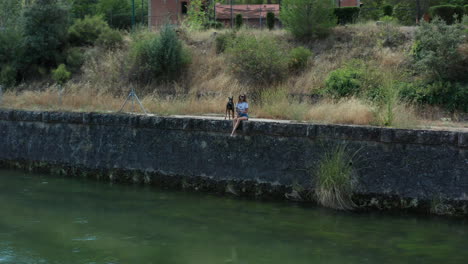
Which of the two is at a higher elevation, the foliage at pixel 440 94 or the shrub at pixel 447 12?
the shrub at pixel 447 12

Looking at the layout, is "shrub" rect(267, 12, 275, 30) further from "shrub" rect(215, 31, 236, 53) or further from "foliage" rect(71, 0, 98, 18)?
"foliage" rect(71, 0, 98, 18)

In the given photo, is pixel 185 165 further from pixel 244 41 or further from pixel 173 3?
pixel 173 3

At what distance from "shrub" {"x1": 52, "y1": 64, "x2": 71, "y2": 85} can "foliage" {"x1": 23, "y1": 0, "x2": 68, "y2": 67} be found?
4.03 feet

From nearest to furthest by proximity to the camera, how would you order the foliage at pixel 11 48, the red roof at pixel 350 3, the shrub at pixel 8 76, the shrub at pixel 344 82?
the shrub at pixel 344 82, the shrub at pixel 8 76, the foliage at pixel 11 48, the red roof at pixel 350 3

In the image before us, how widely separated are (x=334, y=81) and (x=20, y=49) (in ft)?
48.3

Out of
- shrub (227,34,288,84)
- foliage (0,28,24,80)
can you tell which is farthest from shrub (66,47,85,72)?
shrub (227,34,288,84)

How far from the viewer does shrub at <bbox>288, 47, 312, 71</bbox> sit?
75.1ft

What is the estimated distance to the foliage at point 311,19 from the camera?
2475 centimetres

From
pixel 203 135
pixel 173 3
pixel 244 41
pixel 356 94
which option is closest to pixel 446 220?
pixel 203 135

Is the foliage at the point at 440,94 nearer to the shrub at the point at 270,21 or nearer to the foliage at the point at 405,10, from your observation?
the shrub at the point at 270,21

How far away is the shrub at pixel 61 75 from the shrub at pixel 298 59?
9.78 metres

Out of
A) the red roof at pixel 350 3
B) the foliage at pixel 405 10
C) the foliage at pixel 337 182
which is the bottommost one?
the foliage at pixel 337 182

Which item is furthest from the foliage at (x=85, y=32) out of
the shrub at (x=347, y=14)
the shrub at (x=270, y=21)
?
the shrub at (x=347, y=14)

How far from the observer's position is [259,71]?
22250mm
